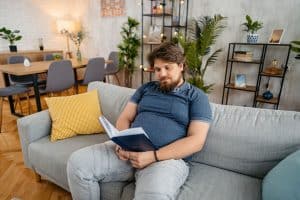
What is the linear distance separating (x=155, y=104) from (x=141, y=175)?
42 centimetres

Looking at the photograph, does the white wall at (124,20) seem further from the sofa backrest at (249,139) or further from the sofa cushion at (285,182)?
the sofa cushion at (285,182)

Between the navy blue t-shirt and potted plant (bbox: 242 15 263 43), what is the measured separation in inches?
74.9

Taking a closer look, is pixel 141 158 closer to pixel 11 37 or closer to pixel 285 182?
pixel 285 182

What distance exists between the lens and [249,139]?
3.90 feet

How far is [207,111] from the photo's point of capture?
→ 1.18 m

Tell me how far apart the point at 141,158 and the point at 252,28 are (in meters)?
2.41

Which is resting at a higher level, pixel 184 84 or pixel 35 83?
pixel 184 84

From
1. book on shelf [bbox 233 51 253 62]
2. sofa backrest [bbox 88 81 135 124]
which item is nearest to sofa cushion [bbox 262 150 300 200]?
sofa backrest [bbox 88 81 135 124]

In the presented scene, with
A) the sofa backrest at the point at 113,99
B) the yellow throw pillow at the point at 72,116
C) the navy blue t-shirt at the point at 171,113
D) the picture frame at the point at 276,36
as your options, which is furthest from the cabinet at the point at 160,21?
the navy blue t-shirt at the point at 171,113

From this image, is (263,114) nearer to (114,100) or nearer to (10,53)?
(114,100)

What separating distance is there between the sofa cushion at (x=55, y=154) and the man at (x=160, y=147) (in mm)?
263

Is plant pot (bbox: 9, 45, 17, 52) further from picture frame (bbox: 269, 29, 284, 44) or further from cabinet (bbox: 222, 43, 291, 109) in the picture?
picture frame (bbox: 269, 29, 284, 44)

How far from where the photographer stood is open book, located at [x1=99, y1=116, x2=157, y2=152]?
0.96 meters


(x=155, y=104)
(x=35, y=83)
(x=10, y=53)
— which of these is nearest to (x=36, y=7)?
(x=10, y=53)
